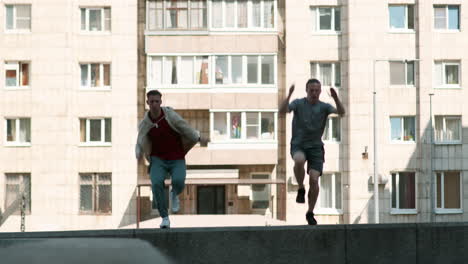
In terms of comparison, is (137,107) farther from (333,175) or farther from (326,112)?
(326,112)

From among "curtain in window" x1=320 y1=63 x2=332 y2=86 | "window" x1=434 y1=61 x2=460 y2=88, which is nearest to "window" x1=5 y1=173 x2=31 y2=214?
"curtain in window" x1=320 y1=63 x2=332 y2=86

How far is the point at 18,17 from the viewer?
50.3 meters

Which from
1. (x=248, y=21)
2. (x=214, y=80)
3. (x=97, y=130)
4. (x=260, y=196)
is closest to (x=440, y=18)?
(x=248, y=21)

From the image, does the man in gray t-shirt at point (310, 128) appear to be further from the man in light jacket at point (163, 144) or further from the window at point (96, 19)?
the window at point (96, 19)

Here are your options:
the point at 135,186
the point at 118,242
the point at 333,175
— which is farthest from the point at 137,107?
the point at 118,242

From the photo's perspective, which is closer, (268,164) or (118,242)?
(118,242)

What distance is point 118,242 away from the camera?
6.55 m

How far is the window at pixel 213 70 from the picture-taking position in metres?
50.0

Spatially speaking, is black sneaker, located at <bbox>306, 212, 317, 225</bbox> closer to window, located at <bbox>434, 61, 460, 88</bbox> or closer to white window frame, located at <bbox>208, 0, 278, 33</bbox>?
white window frame, located at <bbox>208, 0, 278, 33</bbox>

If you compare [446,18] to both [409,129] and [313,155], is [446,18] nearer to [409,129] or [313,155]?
[409,129]

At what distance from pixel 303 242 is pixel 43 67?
134ft

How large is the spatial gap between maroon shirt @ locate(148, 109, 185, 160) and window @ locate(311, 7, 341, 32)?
127 feet

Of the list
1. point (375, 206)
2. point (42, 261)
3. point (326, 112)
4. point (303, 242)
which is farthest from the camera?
point (375, 206)

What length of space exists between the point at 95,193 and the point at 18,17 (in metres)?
10.2
